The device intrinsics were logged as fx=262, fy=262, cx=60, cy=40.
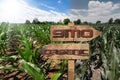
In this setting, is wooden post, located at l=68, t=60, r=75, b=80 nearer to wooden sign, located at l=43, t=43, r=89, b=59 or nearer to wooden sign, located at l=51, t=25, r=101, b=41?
wooden sign, located at l=43, t=43, r=89, b=59

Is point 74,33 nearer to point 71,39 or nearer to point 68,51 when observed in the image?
point 71,39

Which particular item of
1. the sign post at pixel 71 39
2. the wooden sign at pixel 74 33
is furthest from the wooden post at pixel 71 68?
the wooden sign at pixel 74 33

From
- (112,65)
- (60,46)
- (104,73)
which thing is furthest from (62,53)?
(112,65)

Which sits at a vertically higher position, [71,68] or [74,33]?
[74,33]

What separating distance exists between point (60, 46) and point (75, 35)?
0.60 feet

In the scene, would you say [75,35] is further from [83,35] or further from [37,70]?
[37,70]

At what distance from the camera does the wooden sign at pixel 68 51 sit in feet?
8.24

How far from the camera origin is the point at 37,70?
96.0 inches

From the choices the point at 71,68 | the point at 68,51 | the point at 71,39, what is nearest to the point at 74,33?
the point at 71,39

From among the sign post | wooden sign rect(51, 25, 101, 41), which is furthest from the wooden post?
wooden sign rect(51, 25, 101, 41)

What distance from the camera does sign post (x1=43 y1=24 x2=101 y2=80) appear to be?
8.19ft

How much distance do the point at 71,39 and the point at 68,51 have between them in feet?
0.40

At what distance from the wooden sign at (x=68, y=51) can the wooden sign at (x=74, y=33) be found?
7cm

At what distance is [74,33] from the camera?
8.27 ft
